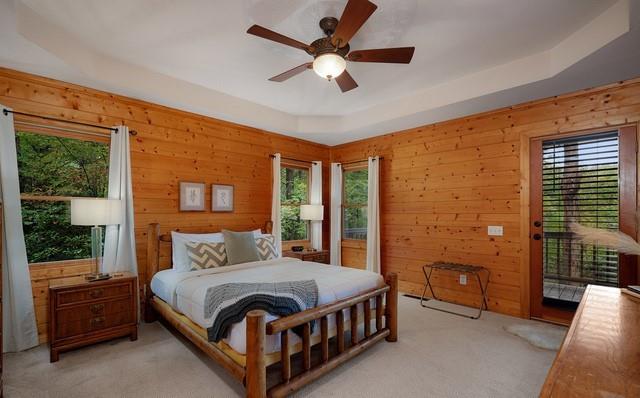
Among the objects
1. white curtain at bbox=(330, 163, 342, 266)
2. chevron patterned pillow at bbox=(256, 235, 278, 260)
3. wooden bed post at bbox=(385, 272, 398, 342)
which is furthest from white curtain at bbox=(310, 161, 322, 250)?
wooden bed post at bbox=(385, 272, 398, 342)

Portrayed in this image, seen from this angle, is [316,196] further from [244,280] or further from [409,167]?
[244,280]

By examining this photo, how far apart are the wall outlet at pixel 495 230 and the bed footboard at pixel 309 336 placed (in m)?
1.69

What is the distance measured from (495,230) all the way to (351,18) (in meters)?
3.09

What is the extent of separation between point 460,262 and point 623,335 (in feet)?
9.71

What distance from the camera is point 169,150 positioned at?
3713 millimetres

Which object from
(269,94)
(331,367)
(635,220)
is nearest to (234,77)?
(269,94)

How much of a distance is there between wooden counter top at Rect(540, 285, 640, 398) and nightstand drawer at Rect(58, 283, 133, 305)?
3.18 metres

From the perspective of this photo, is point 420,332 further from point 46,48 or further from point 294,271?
point 46,48

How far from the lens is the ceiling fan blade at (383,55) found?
222 cm

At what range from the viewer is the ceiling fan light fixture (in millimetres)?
2203

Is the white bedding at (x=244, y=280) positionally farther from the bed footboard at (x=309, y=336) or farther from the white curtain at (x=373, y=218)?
the white curtain at (x=373, y=218)

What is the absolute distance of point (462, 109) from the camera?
146 inches

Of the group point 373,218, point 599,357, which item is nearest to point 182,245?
point 373,218

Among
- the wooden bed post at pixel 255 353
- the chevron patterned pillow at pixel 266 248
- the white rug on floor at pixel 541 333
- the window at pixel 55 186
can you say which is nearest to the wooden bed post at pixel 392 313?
the white rug on floor at pixel 541 333
